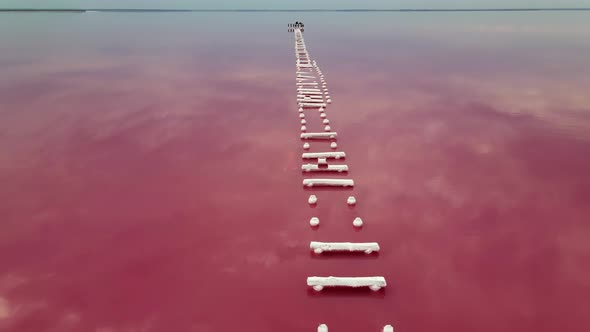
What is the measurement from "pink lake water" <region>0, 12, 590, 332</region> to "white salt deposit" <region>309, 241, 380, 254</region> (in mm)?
165

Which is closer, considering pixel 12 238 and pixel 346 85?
pixel 12 238

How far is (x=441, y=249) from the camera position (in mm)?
6898

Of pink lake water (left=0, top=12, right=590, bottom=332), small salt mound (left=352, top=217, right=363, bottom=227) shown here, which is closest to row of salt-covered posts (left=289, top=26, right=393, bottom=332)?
small salt mound (left=352, top=217, right=363, bottom=227)

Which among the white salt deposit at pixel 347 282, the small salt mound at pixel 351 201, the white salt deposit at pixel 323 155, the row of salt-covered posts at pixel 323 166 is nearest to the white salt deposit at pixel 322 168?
the row of salt-covered posts at pixel 323 166

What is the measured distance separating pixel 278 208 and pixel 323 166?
202cm

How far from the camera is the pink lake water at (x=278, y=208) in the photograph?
5.78m

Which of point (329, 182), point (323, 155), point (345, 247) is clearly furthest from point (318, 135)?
point (345, 247)

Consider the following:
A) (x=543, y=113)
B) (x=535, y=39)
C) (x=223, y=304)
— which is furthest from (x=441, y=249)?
(x=535, y=39)

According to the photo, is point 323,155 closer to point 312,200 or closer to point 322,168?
point 322,168

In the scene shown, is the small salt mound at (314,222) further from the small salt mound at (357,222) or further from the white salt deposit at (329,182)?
the white salt deposit at (329,182)

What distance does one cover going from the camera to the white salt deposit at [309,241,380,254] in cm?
677

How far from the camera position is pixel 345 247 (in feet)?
22.3

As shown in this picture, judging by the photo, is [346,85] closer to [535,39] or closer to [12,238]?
[12,238]

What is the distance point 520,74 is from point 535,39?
54.7 ft
